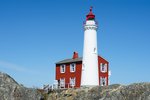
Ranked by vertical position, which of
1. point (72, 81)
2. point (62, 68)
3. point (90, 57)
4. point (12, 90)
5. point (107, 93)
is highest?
point (90, 57)

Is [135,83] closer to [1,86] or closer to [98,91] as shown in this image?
[98,91]

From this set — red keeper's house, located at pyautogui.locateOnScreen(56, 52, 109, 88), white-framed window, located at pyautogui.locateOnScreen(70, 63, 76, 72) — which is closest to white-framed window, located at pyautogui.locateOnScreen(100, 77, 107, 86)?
red keeper's house, located at pyautogui.locateOnScreen(56, 52, 109, 88)

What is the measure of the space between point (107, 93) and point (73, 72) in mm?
9710

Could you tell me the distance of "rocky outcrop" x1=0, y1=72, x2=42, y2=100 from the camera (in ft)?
118

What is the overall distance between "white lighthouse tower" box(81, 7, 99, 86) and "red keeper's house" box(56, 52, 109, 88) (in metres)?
1.85

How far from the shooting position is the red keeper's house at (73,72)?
4659cm

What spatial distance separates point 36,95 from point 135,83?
955 centimetres

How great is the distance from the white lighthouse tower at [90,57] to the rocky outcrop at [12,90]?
8.43 m

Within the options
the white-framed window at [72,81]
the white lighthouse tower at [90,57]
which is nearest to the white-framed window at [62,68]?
the white-framed window at [72,81]

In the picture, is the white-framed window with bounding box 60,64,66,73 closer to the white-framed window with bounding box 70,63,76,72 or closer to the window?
the white-framed window with bounding box 70,63,76,72

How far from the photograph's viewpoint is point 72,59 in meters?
48.7

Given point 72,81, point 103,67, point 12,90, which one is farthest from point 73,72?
point 12,90

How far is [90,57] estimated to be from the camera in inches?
1747

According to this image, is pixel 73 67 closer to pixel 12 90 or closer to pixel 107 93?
pixel 107 93
